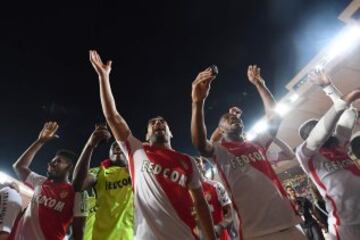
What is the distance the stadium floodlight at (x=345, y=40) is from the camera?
33.8ft

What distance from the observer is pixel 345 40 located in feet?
34.2

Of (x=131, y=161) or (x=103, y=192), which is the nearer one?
(x=131, y=161)

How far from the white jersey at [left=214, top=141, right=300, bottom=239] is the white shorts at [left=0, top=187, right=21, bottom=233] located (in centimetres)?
246

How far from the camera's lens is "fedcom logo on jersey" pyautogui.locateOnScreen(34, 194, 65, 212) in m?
3.43

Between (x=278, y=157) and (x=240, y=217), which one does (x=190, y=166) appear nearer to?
(x=240, y=217)

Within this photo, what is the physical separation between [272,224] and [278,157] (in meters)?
1.56

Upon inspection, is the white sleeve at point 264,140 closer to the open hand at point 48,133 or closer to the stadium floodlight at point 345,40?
the open hand at point 48,133

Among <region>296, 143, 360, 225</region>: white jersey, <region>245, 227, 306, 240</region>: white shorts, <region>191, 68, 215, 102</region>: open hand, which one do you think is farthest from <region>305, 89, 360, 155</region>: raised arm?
<region>191, 68, 215, 102</region>: open hand

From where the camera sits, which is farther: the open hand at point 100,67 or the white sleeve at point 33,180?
the white sleeve at point 33,180

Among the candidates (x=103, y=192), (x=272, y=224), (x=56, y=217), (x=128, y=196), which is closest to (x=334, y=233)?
(x=272, y=224)

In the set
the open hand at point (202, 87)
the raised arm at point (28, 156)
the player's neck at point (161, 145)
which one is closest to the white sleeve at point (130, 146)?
the player's neck at point (161, 145)

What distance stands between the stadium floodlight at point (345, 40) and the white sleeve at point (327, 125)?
7.93 metres

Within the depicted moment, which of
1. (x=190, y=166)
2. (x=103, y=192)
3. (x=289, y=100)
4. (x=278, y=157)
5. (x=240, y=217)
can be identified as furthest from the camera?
(x=289, y=100)

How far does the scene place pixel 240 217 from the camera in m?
2.93
